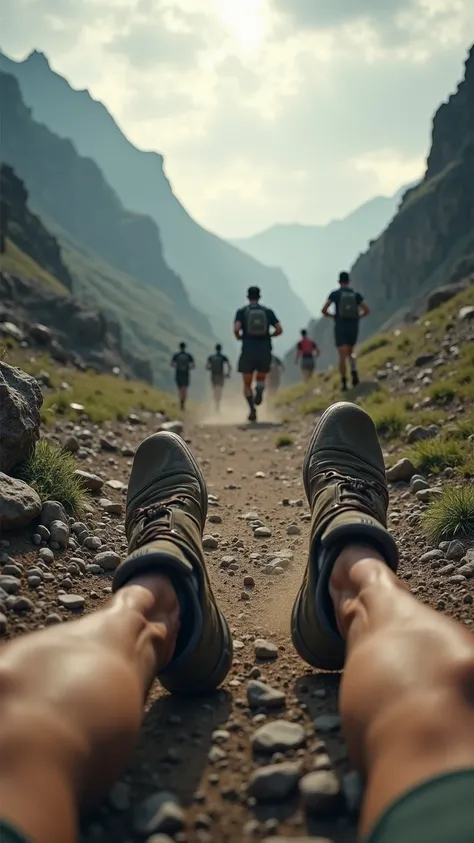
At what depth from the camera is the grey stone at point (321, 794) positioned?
193cm

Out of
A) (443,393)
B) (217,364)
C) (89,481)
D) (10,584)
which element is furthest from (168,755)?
(217,364)

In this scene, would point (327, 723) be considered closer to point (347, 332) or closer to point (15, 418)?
point (15, 418)

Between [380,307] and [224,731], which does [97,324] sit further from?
[380,307]

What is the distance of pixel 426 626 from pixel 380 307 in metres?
135

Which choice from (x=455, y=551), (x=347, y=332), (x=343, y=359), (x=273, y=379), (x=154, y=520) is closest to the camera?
(x=154, y=520)

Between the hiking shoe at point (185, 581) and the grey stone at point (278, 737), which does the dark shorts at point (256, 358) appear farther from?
the grey stone at point (278, 737)

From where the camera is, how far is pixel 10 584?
3.42 meters

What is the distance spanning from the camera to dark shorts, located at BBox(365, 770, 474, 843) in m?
1.41

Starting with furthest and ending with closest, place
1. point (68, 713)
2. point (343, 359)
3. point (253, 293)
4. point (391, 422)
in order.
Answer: point (343, 359), point (253, 293), point (391, 422), point (68, 713)

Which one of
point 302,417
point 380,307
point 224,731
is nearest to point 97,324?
point 302,417

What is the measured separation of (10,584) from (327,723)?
1.87 m

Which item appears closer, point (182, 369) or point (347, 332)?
point (347, 332)

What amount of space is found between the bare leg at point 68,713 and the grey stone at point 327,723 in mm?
692

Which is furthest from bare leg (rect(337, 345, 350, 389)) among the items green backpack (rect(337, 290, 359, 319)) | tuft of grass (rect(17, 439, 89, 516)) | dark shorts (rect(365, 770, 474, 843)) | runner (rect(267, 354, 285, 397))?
dark shorts (rect(365, 770, 474, 843))
